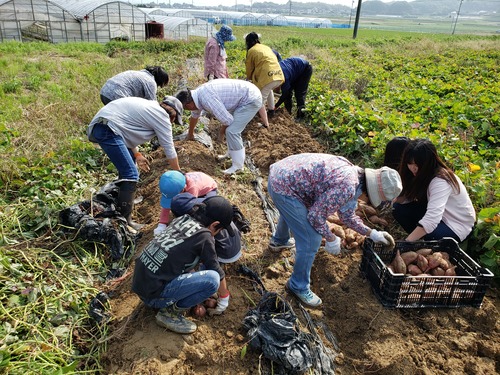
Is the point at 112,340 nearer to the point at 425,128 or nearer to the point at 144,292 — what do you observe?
the point at 144,292

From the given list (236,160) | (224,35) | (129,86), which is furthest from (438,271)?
(224,35)

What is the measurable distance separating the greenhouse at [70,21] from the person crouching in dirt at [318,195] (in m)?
21.4

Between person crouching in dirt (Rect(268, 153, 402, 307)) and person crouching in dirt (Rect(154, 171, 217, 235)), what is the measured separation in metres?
0.72

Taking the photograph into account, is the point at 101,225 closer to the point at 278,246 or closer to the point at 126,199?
the point at 126,199

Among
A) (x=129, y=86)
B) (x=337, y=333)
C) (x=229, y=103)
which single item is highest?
(x=129, y=86)

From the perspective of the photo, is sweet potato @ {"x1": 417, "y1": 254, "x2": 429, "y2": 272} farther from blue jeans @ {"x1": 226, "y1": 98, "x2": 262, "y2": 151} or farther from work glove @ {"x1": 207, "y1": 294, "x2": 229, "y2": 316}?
blue jeans @ {"x1": 226, "y1": 98, "x2": 262, "y2": 151}

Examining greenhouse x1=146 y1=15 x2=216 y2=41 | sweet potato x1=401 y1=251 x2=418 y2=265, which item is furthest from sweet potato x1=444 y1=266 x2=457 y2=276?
greenhouse x1=146 y1=15 x2=216 y2=41

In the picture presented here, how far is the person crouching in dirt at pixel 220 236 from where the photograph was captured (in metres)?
2.90

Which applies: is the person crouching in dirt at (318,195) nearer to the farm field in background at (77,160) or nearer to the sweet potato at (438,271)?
the sweet potato at (438,271)

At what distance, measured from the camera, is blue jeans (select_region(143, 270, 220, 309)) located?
8.55ft

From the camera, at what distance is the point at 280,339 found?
2562mm

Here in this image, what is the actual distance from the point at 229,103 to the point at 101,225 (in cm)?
226

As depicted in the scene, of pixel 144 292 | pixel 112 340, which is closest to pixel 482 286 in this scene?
pixel 144 292

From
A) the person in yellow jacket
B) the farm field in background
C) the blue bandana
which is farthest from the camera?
the blue bandana
